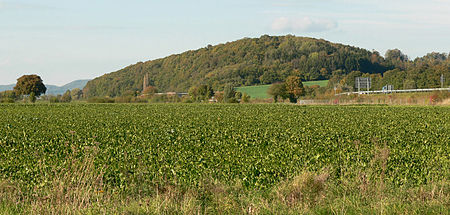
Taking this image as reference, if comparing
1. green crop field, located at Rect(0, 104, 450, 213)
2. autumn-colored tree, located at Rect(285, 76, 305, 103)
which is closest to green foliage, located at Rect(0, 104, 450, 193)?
green crop field, located at Rect(0, 104, 450, 213)

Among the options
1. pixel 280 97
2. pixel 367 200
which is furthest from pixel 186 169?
pixel 280 97

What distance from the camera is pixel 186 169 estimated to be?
12.5 m

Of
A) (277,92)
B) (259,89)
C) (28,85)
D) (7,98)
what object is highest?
(28,85)

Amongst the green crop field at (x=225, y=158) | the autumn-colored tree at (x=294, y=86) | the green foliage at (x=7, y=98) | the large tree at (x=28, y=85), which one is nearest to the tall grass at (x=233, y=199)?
the green crop field at (x=225, y=158)

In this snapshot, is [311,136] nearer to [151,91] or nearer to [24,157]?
[24,157]

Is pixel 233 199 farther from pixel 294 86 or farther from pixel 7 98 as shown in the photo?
pixel 294 86

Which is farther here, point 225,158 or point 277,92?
point 277,92

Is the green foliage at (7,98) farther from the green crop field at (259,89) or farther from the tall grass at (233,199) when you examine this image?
the tall grass at (233,199)

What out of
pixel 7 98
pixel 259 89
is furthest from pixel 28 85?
pixel 259 89

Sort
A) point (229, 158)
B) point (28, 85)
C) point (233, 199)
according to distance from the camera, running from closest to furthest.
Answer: point (233, 199) < point (229, 158) < point (28, 85)

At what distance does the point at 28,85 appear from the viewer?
137000 mm

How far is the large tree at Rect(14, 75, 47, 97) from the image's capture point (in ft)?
449

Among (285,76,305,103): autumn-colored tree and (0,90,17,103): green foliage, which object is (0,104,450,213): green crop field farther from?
(285,76,305,103): autumn-colored tree

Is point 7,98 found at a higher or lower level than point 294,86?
lower
